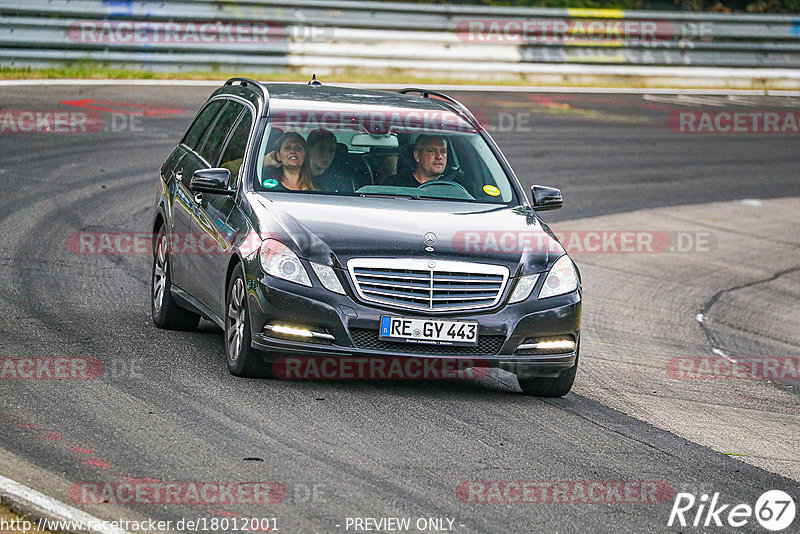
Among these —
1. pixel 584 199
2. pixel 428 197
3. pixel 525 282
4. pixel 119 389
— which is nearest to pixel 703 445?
pixel 525 282

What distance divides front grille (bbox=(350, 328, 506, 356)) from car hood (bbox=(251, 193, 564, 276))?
422mm

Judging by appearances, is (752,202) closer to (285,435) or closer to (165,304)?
(165,304)

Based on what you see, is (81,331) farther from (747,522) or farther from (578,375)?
(747,522)

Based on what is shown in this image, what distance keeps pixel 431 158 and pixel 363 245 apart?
1.46m

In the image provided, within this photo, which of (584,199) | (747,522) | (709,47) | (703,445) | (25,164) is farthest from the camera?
(709,47)

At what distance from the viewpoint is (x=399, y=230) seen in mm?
8148

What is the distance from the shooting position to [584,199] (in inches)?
691

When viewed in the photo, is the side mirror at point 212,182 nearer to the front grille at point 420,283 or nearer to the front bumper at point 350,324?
the front bumper at point 350,324

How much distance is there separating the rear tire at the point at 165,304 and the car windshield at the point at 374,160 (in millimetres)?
1336

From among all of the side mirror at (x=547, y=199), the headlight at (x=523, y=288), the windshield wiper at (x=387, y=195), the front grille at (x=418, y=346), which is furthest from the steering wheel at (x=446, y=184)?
the front grille at (x=418, y=346)

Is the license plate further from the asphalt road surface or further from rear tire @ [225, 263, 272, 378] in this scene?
rear tire @ [225, 263, 272, 378]

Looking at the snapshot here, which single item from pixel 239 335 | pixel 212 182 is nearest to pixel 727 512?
pixel 239 335

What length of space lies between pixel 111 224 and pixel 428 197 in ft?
19.0

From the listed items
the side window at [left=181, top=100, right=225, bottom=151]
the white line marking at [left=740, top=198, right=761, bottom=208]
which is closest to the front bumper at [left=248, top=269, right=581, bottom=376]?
the side window at [left=181, top=100, right=225, bottom=151]
